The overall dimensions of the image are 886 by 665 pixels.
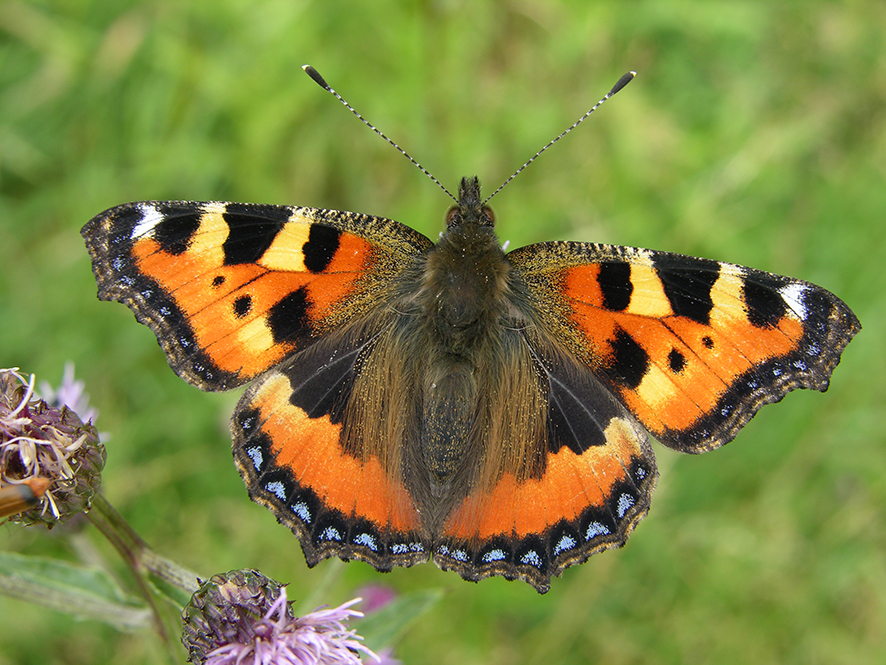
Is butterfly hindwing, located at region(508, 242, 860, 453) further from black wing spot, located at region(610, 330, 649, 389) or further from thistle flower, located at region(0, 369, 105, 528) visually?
thistle flower, located at region(0, 369, 105, 528)

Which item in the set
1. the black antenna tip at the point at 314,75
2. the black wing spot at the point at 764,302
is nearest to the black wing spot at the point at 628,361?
the black wing spot at the point at 764,302

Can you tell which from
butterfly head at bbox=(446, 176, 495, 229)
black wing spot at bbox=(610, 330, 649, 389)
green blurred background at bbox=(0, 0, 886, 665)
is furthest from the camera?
green blurred background at bbox=(0, 0, 886, 665)

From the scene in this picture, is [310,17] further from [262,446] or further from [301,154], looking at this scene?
Result: [262,446]

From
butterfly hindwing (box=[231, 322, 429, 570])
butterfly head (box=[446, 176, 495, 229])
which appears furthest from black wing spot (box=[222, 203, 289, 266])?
butterfly head (box=[446, 176, 495, 229])

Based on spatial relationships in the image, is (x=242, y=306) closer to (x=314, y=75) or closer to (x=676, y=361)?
(x=314, y=75)

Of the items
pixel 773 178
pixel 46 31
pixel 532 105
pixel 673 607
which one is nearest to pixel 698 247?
pixel 773 178
